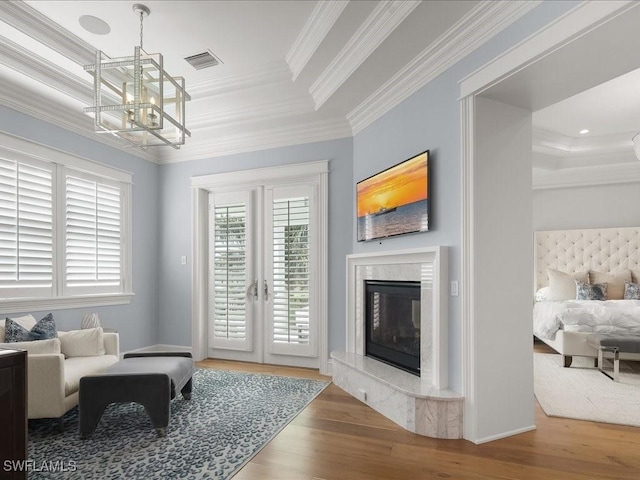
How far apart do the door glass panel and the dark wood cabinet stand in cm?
288

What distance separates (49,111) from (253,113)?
6.93ft

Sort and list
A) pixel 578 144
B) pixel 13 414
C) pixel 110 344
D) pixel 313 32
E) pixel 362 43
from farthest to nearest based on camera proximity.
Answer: pixel 578 144 → pixel 110 344 → pixel 313 32 → pixel 362 43 → pixel 13 414

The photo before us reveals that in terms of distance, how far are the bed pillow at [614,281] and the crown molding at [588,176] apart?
4.88 feet

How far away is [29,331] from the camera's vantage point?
3.28 meters

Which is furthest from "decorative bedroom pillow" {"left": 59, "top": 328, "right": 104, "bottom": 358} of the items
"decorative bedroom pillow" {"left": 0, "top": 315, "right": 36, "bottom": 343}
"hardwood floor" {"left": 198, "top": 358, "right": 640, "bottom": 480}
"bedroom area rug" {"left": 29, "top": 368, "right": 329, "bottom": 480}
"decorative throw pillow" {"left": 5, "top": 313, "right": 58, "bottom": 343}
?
"hardwood floor" {"left": 198, "top": 358, "right": 640, "bottom": 480}

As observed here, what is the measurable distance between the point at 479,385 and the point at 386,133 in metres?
2.34

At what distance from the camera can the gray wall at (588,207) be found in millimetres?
6059

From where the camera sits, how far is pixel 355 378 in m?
3.54

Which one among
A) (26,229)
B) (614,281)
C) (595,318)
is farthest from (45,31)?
(614,281)

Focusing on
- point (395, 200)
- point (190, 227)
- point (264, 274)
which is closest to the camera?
point (395, 200)

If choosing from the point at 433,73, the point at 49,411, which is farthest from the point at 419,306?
the point at 49,411

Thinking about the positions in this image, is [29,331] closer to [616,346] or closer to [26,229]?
[26,229]

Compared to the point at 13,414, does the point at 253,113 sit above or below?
above

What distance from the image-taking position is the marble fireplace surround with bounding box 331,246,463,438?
267 cm
